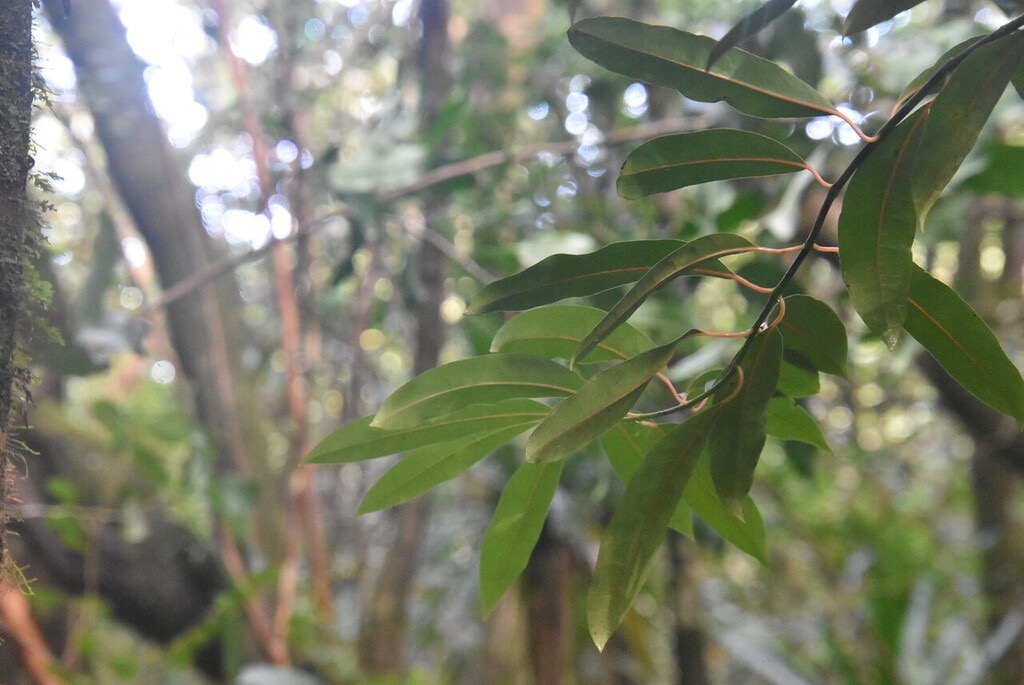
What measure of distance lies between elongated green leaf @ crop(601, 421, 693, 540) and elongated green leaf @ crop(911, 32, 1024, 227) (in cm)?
13

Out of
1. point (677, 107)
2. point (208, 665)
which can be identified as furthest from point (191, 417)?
point (677, 107)

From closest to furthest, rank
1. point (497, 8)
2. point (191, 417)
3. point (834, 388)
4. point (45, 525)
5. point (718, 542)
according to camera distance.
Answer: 1. point (718, 542)
2. point (45, 525)
3. point (191, 417)
4. point (497, 8)
5. point (834, 388)

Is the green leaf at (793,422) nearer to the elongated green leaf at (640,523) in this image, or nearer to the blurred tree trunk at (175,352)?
the elongated green leaf at (640,523)

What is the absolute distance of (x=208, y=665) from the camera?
1251mm

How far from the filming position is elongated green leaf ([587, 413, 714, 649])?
28cm

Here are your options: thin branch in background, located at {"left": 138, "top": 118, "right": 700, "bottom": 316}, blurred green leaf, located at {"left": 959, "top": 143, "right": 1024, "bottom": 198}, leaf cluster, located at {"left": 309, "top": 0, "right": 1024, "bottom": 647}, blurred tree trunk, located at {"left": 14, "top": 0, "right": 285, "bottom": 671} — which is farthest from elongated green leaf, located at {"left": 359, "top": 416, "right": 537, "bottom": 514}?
blurred tree trunk, located at {"left": 14, "top": 0, "right": 285, "bottom": 671}

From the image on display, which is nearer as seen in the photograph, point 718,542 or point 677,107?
point 718,542

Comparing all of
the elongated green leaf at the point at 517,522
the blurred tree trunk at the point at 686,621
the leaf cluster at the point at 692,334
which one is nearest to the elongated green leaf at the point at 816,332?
the leaf cluster at the point at 692,334

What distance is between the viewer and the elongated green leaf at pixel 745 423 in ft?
0.91

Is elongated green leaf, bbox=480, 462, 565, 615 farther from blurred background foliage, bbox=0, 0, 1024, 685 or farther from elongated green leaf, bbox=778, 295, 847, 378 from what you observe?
blurred background foliage, bbox=0, 0, 1024, 685

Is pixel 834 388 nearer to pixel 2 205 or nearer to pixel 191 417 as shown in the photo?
pixel 191 417

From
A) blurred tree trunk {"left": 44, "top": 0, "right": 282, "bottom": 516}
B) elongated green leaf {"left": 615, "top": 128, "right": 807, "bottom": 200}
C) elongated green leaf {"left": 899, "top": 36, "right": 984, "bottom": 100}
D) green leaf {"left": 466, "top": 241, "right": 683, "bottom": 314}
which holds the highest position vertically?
elongated green leaf {"left": 899, "top": 36, "right": 984, "bottom": 100}

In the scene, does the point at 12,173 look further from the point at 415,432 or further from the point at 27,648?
the point at 27,648

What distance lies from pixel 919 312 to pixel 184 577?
1151mm
